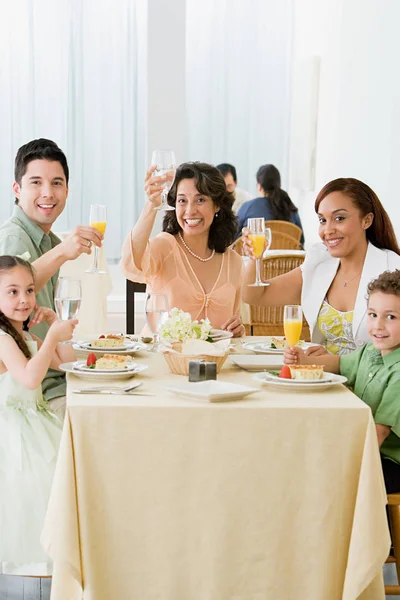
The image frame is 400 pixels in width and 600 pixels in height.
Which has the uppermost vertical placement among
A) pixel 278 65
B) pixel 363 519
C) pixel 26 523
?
pixel 278 65

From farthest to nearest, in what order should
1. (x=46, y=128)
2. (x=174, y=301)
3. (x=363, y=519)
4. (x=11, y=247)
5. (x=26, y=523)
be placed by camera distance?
(x=46, y=128) < (x=174, y=301) < (x=11, y=247) < (x=26, y=523) < (x=363, y=519)

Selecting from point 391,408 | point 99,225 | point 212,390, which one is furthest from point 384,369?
point 99,225

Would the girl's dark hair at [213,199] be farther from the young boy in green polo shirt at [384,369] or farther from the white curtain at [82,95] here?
the white curtain at [82,95]

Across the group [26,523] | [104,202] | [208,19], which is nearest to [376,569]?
[26,523]

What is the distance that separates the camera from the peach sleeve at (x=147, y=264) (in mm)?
3232

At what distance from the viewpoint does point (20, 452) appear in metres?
2.50

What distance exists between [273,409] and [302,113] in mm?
5574

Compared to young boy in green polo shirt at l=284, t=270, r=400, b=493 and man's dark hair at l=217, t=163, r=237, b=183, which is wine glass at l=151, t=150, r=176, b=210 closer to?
young boy in green polo shirt at l=284, t=270, r=400, b=493

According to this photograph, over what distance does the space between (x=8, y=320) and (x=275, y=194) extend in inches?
172

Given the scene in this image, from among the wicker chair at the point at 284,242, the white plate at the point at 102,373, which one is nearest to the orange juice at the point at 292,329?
the white plate at the point at 102,373

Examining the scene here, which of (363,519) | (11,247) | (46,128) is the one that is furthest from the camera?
(46,128)

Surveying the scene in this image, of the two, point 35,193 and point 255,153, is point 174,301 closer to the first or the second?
point 35,193

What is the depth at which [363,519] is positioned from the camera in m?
2.02

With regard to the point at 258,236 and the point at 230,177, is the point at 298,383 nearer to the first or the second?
the point at 258,236
